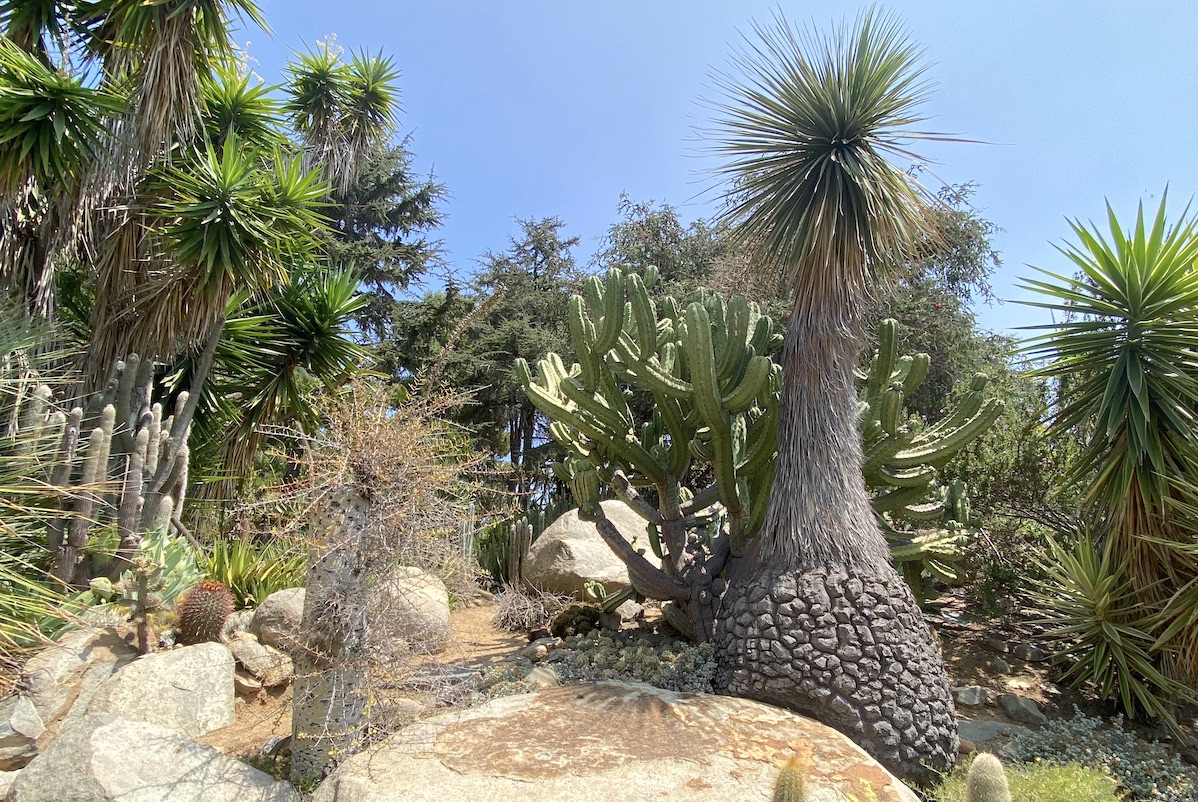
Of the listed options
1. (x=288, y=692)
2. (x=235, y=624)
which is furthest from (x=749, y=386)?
(x=235, y=624)

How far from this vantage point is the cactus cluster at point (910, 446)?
5453 millimetres

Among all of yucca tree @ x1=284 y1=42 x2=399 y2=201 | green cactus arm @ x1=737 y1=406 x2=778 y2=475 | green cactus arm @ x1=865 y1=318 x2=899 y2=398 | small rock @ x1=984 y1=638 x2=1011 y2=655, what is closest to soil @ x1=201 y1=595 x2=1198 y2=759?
small rock @ x1=984 y1=638 x2=1011 y2=655

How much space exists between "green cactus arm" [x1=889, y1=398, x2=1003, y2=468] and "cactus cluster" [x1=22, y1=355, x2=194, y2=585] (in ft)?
17.6

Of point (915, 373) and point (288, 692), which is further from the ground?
point (915, 373)

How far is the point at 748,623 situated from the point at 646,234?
11.3 metres

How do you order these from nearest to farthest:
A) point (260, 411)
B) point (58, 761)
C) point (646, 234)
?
point (58, 761)
point (260, 411)
point (646, 234)

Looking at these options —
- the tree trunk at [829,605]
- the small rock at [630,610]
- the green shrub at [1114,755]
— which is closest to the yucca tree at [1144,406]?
the green shrub at [1114,755]

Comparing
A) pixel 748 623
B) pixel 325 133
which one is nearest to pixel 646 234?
pixel 325 133

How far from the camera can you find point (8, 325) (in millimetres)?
4598

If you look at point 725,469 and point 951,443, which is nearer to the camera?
point 725,469

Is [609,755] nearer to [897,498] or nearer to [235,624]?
[897,498]

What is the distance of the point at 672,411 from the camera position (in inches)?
219

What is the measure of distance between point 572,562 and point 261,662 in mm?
3681

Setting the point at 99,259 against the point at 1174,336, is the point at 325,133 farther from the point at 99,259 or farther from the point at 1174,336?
the point at 1174,336
